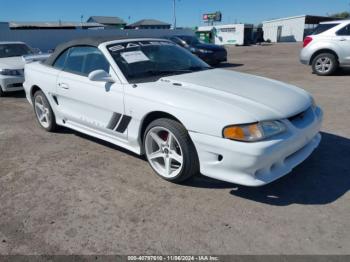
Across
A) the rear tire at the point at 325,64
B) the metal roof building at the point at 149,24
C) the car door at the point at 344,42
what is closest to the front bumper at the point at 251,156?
the car door at the point at 344,42

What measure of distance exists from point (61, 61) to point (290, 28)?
51309 millimetres

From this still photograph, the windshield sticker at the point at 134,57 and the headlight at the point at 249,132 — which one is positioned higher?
the windshield sticker at the point at 134,57

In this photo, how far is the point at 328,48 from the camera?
9898 mm

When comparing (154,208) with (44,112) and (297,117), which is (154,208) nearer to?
(297,117)

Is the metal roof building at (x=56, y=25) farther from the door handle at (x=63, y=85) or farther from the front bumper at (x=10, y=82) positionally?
the door handle at (x=63, y=85)

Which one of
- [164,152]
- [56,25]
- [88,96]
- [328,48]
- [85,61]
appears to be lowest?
[164,152]

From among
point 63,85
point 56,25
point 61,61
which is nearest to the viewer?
point 63,85

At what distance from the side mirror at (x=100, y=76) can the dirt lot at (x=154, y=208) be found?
3.31 ft

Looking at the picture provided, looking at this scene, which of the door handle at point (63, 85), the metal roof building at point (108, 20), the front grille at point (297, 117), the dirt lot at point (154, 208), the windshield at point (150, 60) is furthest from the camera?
the metal roof building at point (108, 20)

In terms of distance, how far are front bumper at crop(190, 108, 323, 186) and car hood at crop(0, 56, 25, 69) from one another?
6992mm

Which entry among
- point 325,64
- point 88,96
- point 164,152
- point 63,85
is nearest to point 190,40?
point 325,64

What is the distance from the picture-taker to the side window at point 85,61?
4.07 metres

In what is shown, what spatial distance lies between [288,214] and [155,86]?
184 cm

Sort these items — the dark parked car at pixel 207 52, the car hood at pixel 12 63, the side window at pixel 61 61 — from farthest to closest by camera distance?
the dark parked car at pixel 207 52 → the car hood at pixel 12 63 → the side window at pixel 61 61
